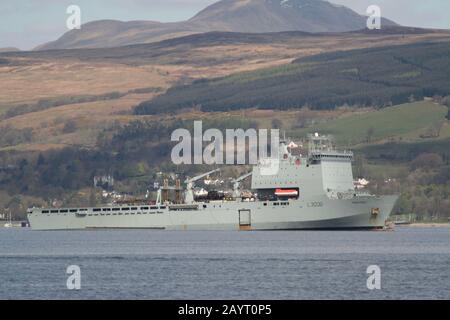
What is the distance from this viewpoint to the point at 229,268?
7162cm

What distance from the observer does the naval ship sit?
127000mm

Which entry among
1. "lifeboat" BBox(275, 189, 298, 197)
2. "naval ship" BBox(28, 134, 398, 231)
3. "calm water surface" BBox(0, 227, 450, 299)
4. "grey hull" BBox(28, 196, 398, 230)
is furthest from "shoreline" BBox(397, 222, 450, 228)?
"calm water surface" BBox(0, 227, 450, 299)

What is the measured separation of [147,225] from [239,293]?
82465mm

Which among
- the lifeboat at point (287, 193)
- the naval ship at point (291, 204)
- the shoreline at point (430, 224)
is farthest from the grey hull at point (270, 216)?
the shoreline at point (430, 224)

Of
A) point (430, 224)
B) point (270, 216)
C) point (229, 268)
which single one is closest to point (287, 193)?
point (270, 216)

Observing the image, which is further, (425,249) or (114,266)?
(425,249)

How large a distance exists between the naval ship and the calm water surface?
18.4m

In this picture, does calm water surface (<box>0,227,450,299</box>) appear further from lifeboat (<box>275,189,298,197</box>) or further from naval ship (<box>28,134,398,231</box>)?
lifeboat (<box>275,189,298,197</box>)

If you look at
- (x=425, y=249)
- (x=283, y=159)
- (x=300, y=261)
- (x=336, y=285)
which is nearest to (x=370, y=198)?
(x=283, y=159)

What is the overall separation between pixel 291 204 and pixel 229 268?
5624 centimetres

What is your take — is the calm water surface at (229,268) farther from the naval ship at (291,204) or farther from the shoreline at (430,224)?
the shoreline at (430,224)

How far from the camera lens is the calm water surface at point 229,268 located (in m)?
57.6
